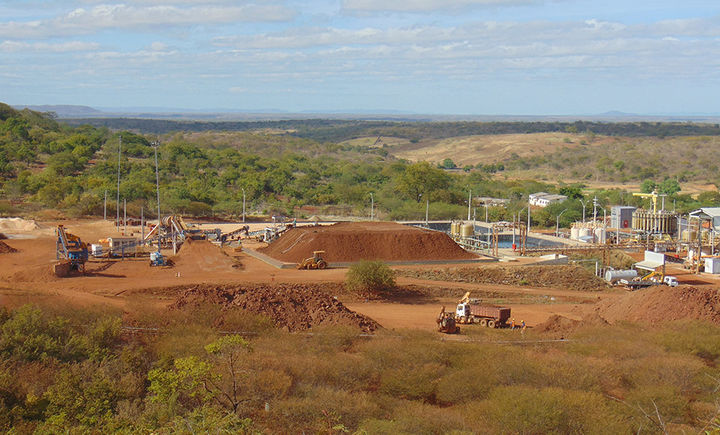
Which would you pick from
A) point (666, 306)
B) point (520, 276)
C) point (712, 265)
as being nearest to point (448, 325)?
point (666, 306)

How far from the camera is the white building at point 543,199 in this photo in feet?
242

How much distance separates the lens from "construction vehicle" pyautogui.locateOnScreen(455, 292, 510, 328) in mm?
28359

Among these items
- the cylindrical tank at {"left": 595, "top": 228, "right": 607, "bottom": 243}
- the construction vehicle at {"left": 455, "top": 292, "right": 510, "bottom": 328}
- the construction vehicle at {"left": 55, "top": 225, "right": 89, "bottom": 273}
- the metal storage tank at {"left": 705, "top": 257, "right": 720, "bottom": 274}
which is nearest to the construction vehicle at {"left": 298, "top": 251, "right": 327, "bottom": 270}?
→ the construction vehicle at {"left": 55, "top": 225, "right": 89, "bottom": 273}

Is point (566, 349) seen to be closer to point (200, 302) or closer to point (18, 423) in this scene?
point (200, 302)

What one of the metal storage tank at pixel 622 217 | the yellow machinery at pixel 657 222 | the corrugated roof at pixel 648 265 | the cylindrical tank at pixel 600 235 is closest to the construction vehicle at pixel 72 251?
the corrugated roof at pixel 648 265

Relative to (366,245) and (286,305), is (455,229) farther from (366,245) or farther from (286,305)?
(286,305)

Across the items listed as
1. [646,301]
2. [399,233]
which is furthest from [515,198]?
[646,301]

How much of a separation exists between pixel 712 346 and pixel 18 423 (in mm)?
18197

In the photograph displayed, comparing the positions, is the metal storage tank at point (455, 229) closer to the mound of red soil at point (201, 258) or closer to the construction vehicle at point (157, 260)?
the mound of red soil at point (201, 258)

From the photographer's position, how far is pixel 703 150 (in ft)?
435

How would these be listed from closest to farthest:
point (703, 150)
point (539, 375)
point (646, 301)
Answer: point (539, 375)
point (646, 301)
point (703, 150)

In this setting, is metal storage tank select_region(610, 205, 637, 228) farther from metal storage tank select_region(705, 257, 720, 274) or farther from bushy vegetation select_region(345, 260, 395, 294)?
bushy vegetation select_region(345, 260, 395, 294)

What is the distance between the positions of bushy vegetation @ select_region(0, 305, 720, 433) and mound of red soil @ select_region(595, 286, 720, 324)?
3.19 m

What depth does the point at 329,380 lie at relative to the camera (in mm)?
17797
